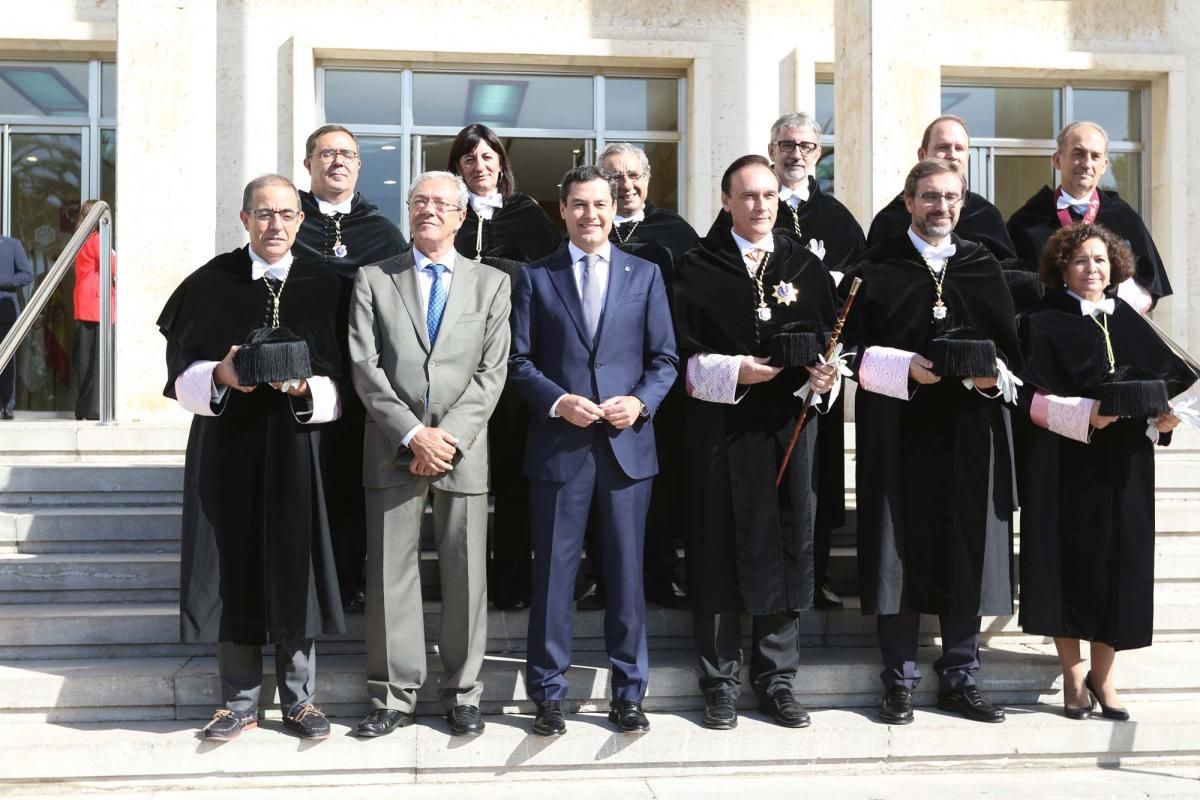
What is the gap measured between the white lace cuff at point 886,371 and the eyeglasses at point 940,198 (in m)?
0.64

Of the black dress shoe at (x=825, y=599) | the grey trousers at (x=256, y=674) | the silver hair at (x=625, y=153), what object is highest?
the silver hair at (x=625, y=153)

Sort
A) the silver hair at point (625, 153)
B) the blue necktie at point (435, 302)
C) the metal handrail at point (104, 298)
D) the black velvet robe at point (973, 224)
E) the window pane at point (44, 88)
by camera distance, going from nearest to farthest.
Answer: the blue necktie at point (435, 302) → the black velvet robe at point (973, 224) → the silver hair at point (625, 153) → the metal handrail at point (104, 298) → the window pane at point (44, 88)

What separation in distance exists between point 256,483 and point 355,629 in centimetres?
97

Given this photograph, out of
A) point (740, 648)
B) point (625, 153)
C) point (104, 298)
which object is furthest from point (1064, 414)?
point (104, 298)

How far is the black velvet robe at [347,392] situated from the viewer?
5.09 m

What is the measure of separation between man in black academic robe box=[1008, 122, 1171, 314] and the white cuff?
3.91 metres

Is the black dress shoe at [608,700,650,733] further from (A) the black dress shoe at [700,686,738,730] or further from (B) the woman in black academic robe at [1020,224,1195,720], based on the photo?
(B) the woman in black academic robe at [1020,224,1195,720]

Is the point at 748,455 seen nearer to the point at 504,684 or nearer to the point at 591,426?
the point at 591,426

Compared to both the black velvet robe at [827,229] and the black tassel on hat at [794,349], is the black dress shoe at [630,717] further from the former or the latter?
the black velvet robe at [827,229]

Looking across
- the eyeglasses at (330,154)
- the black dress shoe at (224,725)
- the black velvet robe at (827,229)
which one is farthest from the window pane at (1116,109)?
the black dress shoe at (224,725)

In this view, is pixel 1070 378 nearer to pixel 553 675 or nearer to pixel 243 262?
pixel 553 675

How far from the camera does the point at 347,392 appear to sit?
4.99m

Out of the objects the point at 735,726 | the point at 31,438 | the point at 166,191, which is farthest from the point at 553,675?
the point at 166,191

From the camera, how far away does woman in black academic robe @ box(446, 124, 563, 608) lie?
5.59 m
